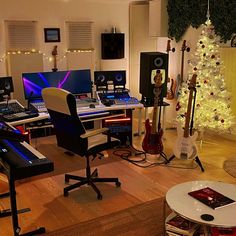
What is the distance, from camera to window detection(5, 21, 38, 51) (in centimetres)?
505

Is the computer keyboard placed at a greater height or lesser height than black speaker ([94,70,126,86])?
lesser

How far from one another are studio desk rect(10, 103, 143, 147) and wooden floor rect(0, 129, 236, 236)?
45 cm

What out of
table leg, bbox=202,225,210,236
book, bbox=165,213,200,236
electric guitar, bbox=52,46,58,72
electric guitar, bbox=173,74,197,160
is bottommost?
book, bbox=165,213,200,236

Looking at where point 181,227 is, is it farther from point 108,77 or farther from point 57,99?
point 108,77

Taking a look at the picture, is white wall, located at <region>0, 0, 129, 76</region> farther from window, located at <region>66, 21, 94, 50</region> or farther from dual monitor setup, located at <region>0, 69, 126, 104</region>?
dual monitor setup, located at <region>0, 69, 126, 104</region>

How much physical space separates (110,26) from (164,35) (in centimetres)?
92

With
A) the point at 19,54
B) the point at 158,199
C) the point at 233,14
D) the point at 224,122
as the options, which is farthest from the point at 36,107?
the point at 233,14

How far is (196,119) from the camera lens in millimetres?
4930

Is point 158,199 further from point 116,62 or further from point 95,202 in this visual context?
point 116,62

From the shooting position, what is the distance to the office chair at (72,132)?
10.2 feet

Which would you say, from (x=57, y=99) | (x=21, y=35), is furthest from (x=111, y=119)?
(x=21, y=35)

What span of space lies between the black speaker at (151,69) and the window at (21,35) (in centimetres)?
171

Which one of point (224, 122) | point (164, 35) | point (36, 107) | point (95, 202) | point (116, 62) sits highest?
point (164, 35)

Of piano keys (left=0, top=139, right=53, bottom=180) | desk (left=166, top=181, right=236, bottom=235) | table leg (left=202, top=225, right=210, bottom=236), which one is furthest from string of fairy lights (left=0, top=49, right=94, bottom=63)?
table leg (left=202, top=225, right=210, bottom=236)
